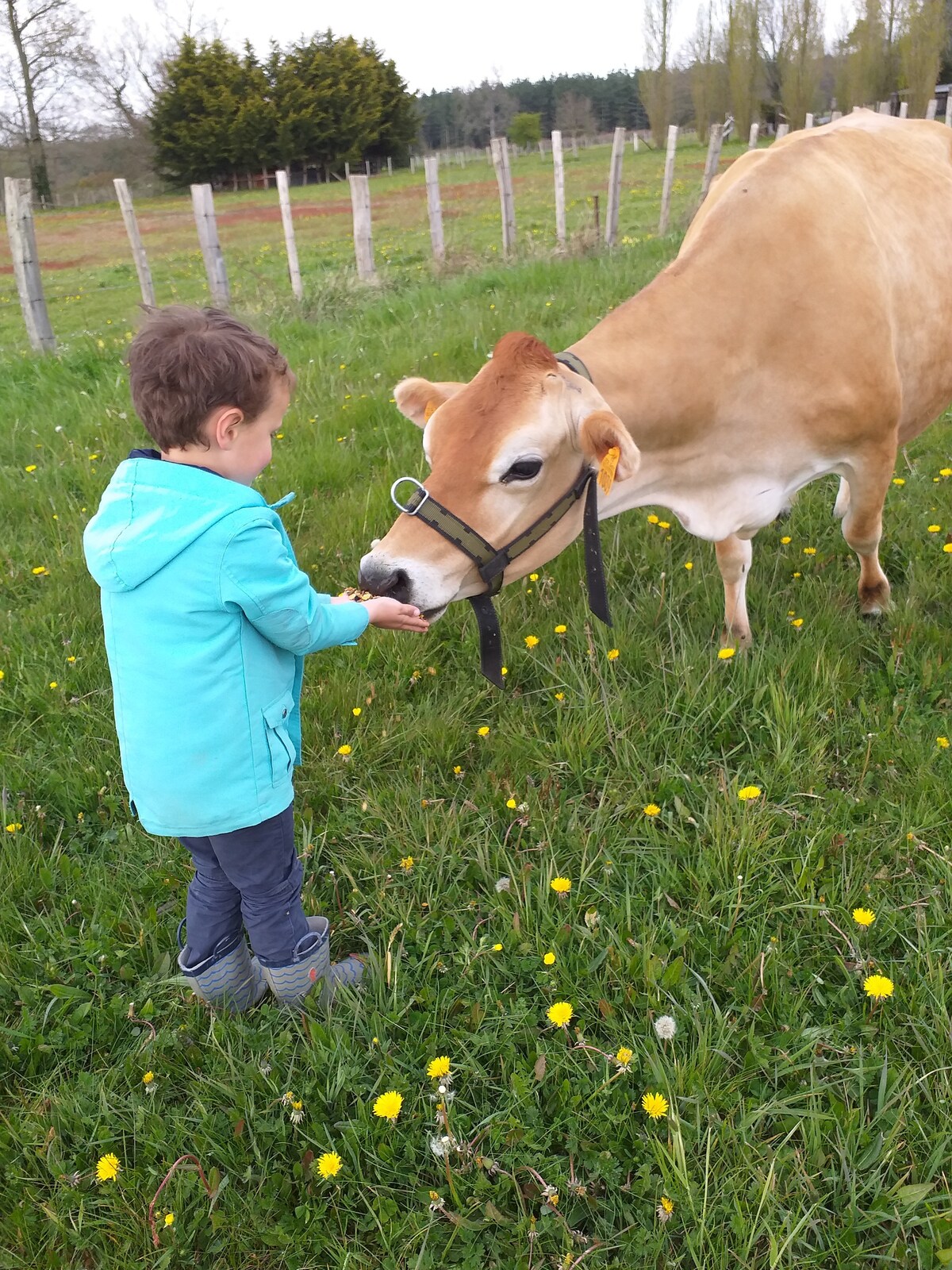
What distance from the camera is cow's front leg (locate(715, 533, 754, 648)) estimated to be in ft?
11.7

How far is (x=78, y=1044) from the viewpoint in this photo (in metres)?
2.10

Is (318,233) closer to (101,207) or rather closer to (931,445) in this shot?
(101,207)

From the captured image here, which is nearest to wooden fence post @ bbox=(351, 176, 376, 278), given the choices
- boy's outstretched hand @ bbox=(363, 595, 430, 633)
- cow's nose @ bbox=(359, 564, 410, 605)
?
cow's nose @ bbox=(359, 564, 410, 605)

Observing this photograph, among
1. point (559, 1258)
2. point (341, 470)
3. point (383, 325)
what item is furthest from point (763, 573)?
point (383, 325)

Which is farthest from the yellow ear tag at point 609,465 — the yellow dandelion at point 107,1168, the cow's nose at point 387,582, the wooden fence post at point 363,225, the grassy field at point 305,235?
the wooden fence post at point 363,225

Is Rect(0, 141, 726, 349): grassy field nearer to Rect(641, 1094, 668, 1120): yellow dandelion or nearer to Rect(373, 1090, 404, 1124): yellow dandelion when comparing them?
Rect(373, 1090, 404, 1124): yellow dandelion

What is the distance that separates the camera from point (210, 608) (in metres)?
1.84

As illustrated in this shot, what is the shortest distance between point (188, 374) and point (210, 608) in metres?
0.50

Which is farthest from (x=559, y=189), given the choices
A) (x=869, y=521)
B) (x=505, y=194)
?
(x=869, y=521)

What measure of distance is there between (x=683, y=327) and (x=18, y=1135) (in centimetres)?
302

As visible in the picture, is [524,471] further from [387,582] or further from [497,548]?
[387,582]

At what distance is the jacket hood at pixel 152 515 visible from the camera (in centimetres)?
177

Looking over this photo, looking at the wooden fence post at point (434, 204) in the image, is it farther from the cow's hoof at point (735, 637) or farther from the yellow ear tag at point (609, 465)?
the yellow ear tag at point (609, 465)

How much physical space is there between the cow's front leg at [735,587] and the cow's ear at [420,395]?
1.33 m
